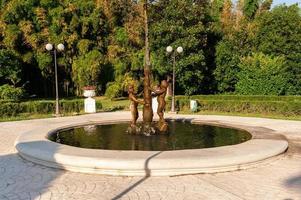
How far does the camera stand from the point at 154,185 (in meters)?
6.98

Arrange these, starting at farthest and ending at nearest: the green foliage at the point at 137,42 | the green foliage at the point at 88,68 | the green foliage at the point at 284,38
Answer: the green foliage at the point at 88,68, the green foliage at the point at 284,38, the green foliage at the point at 137,42

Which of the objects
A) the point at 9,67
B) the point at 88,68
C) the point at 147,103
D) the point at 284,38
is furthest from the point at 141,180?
the point at 284,38

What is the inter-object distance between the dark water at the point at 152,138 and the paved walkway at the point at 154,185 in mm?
2208

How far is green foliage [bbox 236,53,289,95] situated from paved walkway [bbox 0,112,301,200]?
68.6 ft

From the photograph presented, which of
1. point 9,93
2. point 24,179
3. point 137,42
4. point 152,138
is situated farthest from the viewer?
point 137,42

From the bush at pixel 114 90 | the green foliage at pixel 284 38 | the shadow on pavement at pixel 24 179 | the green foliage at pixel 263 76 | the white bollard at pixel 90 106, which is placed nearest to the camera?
Answer: the shadow on pavement at pixel 24 179

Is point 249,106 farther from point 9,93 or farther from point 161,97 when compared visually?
point 9,93

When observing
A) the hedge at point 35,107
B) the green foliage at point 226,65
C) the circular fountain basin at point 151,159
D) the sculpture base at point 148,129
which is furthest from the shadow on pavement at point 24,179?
the green foliage at point 226,65

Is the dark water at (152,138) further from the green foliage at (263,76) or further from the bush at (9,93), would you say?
the green foliage at (263,76)

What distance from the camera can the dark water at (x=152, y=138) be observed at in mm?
10139

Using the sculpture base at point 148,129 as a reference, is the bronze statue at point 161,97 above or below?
above

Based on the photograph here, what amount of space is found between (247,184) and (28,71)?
3130cm

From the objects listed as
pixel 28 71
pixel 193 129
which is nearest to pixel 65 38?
pixel 28 71

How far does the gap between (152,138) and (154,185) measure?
4.18m
